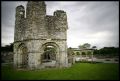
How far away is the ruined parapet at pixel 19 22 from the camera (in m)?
19.5

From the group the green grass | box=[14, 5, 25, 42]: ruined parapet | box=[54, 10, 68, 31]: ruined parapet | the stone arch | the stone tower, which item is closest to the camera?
the green grass

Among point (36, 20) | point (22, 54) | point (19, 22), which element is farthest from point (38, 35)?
point (22, 54)

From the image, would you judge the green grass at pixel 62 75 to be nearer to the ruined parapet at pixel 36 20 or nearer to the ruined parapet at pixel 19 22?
the ruined parapet at pixel 36 20

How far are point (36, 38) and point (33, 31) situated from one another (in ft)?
2.74

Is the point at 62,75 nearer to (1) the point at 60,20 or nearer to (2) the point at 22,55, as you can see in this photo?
(1) the point at 60,20

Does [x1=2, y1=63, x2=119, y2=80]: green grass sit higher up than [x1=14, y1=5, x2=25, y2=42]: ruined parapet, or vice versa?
[x1=14, y1=5, x2=25, y2=42]: ruined parapet

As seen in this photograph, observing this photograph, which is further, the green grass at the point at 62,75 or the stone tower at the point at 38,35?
the stone tower at the point at 38,35

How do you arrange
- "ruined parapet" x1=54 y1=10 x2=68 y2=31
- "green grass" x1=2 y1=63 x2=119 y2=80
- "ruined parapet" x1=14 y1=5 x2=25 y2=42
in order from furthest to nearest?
"ruined parapet" x1=14 y1=5 x2=25 y2=42
"ruined parapet" x1=54 y1=10 x2=68 y2=31
"green grass" x1=2 y1=63 x2=119 y2=80

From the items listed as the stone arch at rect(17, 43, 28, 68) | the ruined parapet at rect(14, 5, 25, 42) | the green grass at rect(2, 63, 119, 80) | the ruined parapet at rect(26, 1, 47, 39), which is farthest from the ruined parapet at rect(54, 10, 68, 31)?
the green grass at rect(2, 63, 119, 80)

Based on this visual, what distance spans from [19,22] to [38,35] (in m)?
3.48

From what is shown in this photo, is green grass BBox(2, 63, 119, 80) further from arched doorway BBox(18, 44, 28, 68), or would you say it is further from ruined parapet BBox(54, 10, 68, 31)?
ruined parapet BBox(54, 10, 68, 31)

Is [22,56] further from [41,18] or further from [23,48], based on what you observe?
[41,18]

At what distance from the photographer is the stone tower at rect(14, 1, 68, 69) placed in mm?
18078

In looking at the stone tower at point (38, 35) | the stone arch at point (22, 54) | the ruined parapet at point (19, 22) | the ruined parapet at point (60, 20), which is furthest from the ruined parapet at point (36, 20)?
the stone arch at point (22, 54)
